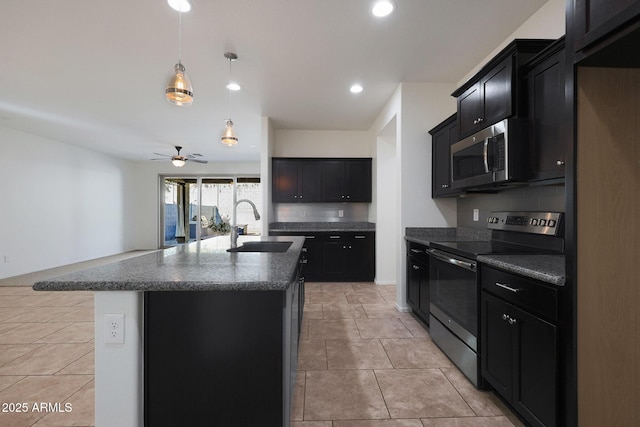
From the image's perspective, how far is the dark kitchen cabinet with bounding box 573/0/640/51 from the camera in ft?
3.37

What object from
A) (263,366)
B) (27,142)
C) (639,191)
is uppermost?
(27,142)

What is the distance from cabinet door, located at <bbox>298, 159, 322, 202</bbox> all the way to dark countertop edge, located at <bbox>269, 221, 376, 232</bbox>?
50 centimetres

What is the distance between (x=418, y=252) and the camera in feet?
10.3

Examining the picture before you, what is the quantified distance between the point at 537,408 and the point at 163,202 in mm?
9707

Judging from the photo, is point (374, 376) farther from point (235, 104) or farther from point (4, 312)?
point (4, 312)

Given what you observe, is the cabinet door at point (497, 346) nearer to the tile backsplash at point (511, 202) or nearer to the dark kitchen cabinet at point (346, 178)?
the tile backsplash at point (511, 202)

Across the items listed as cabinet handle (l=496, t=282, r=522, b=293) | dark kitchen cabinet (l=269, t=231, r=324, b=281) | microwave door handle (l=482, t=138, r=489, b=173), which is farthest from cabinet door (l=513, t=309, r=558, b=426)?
dark kitchen cabinet (l=269, t=231, r=324, b=281)

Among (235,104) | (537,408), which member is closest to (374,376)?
(537,408)

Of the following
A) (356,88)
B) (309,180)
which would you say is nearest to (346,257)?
(309,180)

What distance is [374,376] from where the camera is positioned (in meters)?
2.21

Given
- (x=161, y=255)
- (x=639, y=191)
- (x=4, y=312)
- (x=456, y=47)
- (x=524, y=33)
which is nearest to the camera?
(x=639, y=191)

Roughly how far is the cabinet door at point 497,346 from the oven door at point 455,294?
10 cm

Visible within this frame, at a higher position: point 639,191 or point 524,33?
point 524,33

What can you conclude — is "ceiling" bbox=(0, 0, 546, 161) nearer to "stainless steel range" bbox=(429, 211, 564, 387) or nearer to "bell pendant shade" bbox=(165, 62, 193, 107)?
"bell pendant shade" bbox=(165, 62, 193, 107)
